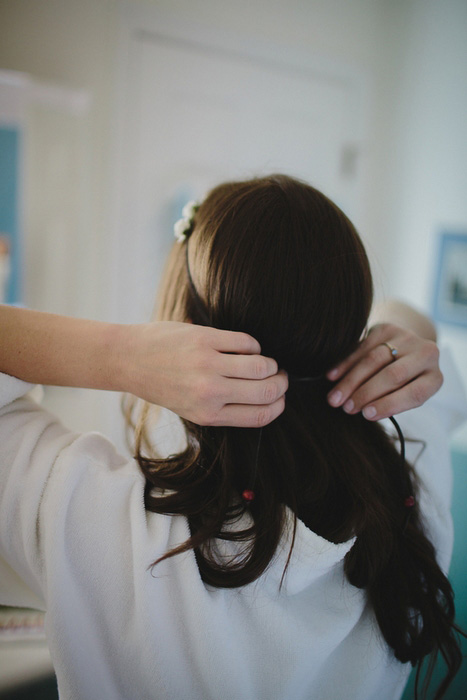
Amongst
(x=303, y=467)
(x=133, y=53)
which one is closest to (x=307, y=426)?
(x=303, y=467)

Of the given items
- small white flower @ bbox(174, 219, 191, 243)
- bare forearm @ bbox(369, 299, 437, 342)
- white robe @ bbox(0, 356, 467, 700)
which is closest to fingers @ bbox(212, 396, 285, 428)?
white robe @ bbox(0, 356, 467, 700)

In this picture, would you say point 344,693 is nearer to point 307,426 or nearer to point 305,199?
point 307,426

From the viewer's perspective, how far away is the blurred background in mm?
1482

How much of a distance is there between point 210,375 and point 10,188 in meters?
1.24

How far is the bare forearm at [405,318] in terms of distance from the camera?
99cm

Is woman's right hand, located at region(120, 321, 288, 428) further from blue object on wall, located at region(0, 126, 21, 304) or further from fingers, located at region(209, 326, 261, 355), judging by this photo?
blue object on wall, located at region(0, 126, 21, 304)

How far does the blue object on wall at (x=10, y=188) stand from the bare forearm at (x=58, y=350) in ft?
3.24

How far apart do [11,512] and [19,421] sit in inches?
4.1

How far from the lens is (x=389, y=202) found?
90.3 inches

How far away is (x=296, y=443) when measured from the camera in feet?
2.01

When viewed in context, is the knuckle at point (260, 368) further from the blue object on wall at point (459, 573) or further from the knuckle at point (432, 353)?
the blue object on wall at point (459, 573)

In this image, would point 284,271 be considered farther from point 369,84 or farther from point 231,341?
point 369,84

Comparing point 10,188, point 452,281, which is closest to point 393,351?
point 10,188

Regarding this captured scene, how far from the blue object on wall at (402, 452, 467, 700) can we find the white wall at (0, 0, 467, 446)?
69 centimetres
